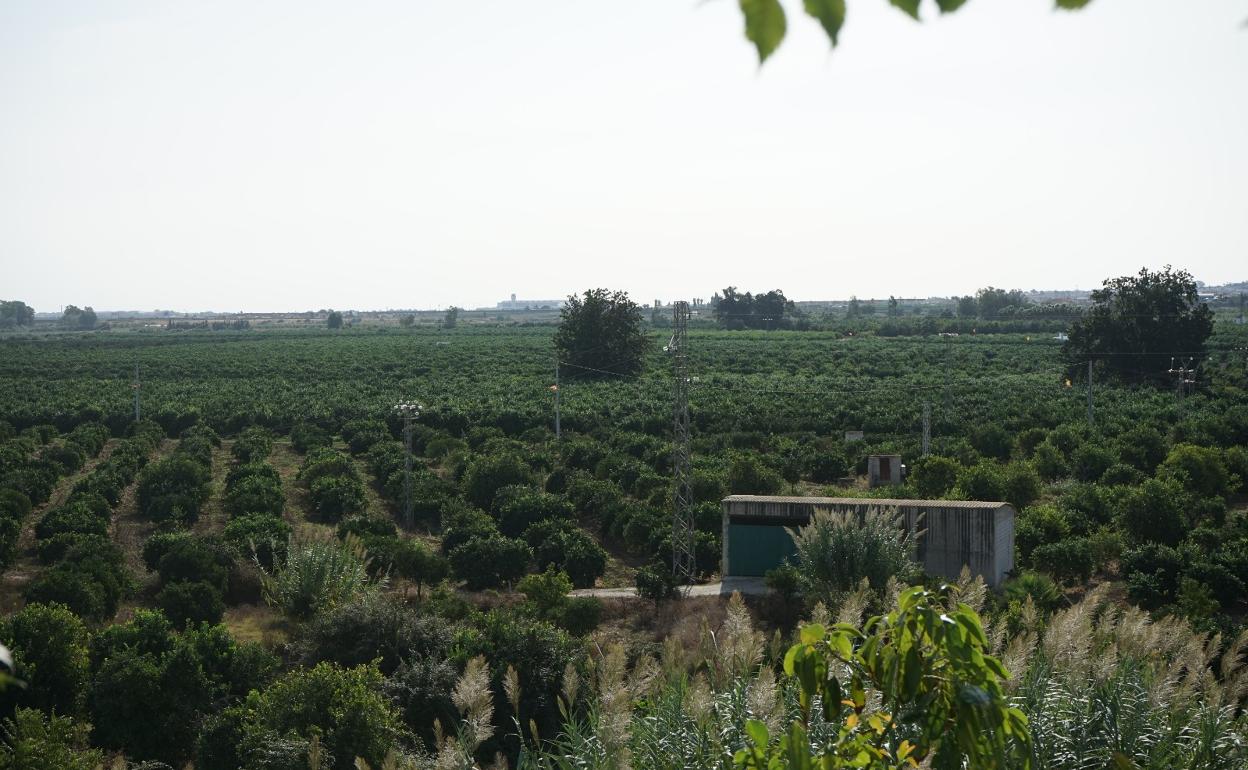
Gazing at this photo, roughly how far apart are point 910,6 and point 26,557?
27.0 metres

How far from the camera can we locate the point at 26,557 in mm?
24516

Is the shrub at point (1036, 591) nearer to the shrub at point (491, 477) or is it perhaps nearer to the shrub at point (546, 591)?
the shrub at point (546, 591)

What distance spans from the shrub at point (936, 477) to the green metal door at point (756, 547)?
25.7ft

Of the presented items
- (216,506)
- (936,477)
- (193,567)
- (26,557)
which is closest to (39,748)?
(193,567)

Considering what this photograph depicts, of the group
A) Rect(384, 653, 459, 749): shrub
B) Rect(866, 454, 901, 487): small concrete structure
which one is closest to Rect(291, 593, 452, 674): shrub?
Rect(384, 653, 459, 749): shrub

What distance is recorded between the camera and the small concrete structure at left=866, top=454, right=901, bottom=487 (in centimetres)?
3061

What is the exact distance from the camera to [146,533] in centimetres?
2720

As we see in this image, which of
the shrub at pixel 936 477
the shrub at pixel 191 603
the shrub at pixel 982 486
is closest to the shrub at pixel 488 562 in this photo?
the shrub at pixel 191 603

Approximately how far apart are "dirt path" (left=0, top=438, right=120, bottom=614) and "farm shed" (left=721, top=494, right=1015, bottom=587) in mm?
13269

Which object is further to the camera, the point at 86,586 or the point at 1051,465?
the point at 1051,465

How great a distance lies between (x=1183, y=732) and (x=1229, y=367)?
66.6 meters

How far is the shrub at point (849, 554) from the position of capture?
663 inches

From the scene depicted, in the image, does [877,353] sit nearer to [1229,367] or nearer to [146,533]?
[1229,367]

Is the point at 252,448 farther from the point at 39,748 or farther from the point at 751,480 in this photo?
the point at 39,748
